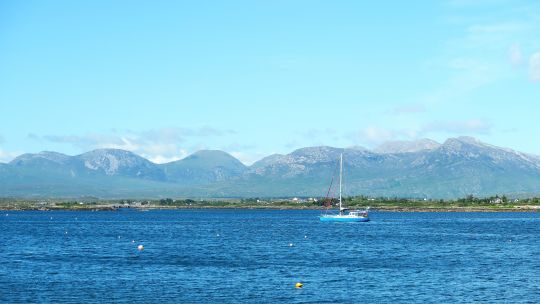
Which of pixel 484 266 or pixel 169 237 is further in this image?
pixel 169 237

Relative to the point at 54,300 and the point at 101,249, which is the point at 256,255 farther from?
the point at 54,300

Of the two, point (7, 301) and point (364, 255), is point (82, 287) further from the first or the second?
point (364, 255)

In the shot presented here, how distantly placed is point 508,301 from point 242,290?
62.9ft

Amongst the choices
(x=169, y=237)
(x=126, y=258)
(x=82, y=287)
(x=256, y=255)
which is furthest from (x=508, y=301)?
(x=169, y=237)

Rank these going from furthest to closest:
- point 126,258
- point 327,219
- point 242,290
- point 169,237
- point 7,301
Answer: point 327,219 → point 169,237 → point 126,258 → point 242,290 → point 7,301

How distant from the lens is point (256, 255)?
87.4 m

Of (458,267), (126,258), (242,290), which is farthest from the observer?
(126,258)

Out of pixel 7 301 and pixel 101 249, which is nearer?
pixel 7 301

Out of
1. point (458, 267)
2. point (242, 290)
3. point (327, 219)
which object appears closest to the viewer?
point (242, 290)

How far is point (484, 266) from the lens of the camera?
248 feet

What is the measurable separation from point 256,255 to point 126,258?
14.2 metres

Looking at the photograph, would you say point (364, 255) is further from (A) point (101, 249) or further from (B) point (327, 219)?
(B) point (327, 219)

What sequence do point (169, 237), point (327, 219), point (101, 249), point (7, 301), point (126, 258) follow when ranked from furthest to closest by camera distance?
1. point (327, 219)
2. point (169, 237)
3. point (101, 249)
4. point (126, 258)
5. point (7, 301)

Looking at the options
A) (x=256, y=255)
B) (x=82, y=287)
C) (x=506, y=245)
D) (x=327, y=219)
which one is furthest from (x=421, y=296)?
(x=327, y=219)
